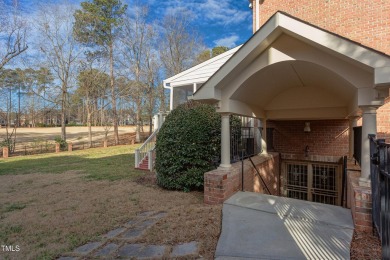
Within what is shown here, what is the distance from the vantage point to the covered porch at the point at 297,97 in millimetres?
3496

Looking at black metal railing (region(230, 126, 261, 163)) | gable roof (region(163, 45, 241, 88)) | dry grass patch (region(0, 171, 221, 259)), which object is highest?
gable roof (region(163, 45, 241, 88))

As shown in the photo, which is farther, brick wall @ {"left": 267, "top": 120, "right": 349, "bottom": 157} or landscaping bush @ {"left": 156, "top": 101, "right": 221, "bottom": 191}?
brick wall @ {"left": 267, "top": 120, "right": 349, "bottom": 157}

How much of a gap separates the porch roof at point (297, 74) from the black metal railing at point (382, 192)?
100 centimetres

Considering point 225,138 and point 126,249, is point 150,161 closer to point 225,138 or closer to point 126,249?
point 225,138

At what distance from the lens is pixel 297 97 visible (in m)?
6.39

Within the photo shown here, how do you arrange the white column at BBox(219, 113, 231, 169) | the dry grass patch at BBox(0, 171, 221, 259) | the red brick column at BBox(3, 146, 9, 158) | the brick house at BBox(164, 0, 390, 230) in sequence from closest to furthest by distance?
Result: the dry grass patch at BBox(0, 171, 221, 259) → the brick house at BBox(164, 0, 390, 230) → the white column at BBox(219, 113, 231, 169) → the red brick column at BBox(3, 146, 9, 158)

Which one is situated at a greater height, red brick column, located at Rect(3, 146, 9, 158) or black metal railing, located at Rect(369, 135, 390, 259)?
black metal railing, located at Rect(369, 135, 390, 259)

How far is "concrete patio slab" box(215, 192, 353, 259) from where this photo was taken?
2768mm

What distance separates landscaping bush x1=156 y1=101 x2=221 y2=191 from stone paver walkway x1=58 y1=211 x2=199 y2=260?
8.06 feet

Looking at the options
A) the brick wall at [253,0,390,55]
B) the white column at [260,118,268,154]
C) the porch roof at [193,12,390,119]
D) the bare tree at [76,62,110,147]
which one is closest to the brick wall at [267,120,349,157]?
the white column at [260,118,268,154]

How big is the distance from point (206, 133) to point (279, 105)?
2.54 meters

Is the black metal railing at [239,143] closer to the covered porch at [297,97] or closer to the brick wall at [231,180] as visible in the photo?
the brick wall at [231,180]

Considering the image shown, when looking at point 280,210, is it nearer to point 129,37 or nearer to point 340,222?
point 340,222

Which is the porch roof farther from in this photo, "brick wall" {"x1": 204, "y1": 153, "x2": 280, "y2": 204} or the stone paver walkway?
the stone paver walkway
